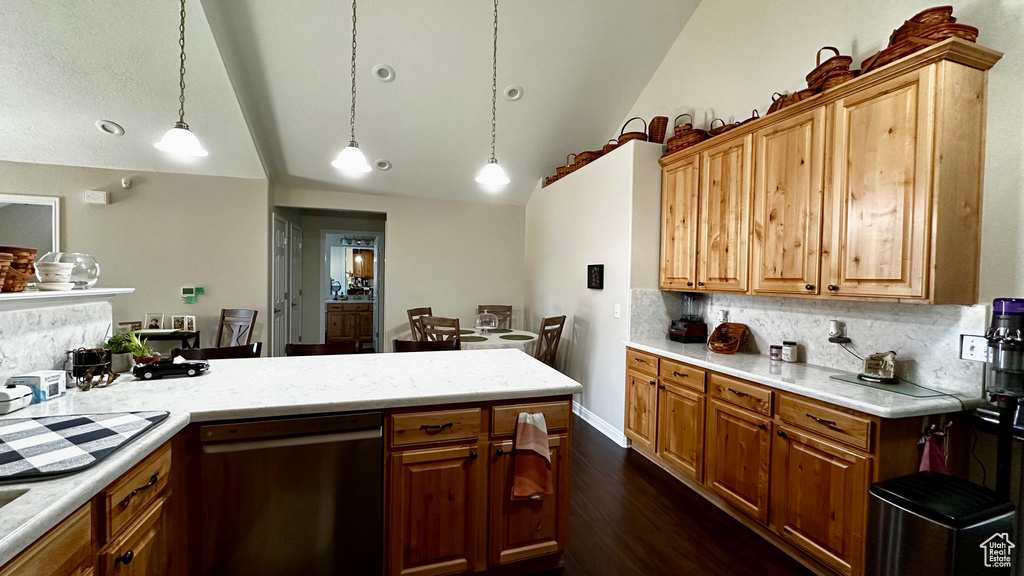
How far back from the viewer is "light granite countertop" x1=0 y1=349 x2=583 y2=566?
3.28ft

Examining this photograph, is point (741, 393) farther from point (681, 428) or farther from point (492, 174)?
point (492, 174)

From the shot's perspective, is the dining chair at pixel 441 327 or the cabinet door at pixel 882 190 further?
the dining chair at pixel 441 327

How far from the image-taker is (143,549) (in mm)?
1288

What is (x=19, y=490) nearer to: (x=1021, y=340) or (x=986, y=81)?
(x=1021, y=340)

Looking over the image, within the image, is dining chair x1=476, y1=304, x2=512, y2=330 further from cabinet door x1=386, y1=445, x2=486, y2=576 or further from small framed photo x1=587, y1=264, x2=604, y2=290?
cabinet door x1=386, y1=445, x2=486, y2=576

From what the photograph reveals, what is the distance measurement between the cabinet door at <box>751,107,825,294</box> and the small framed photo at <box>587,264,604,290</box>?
1.38 m

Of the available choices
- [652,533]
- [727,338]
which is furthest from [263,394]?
[727,338]

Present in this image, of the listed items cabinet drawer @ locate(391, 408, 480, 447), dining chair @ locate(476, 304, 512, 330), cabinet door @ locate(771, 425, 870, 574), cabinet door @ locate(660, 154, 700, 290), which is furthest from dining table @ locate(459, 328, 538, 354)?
cabinet door @ locate(771, 425, 870, 574)

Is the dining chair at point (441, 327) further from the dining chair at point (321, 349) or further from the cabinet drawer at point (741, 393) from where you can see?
the cabinet drawer at point (741, 393)

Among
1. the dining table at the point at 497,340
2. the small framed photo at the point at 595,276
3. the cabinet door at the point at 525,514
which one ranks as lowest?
the cabinet door at the point at 525,514

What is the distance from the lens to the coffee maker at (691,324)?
3.28 meters

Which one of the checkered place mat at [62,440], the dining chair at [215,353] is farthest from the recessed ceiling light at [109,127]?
the checkered place mat at [62,440]

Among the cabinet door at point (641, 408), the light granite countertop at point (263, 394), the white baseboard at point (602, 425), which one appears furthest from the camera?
the white baseboard at point (602, 425)

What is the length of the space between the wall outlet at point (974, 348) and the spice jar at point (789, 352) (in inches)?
30.8
